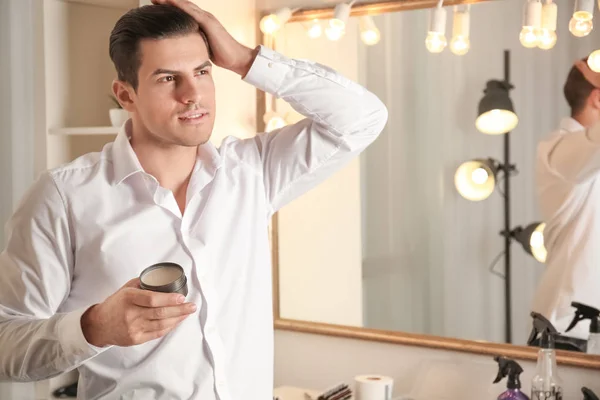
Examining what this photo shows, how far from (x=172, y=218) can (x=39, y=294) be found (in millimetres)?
287

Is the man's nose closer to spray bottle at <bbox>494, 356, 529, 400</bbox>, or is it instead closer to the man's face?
the man's face

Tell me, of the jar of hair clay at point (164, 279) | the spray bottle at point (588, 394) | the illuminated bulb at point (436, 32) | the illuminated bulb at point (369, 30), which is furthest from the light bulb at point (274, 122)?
the jar of hair clay at point (164, 279)

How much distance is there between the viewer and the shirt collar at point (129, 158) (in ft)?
5.40

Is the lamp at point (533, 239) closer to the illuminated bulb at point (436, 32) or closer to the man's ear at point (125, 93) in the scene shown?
the illuminated bulb at point (436, 32)

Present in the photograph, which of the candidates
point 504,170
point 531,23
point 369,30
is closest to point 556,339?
point 504,170

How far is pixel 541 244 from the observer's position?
213cm

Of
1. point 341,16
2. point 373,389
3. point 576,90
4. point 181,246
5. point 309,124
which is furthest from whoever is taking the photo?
point 341,16

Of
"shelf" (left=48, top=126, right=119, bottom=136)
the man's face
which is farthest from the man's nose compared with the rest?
"shelf" (left=48, top=126, right=119, bottom=136)

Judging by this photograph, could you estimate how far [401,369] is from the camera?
2.35 m

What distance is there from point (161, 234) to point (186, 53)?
0.35m

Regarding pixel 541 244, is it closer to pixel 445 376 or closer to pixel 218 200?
pixel 445 376

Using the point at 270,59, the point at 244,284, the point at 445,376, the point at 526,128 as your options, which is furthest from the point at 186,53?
the point at 445,376

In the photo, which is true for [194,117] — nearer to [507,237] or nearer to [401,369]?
[507,237]

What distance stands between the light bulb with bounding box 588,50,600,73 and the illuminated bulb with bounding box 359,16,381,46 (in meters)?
0.62
